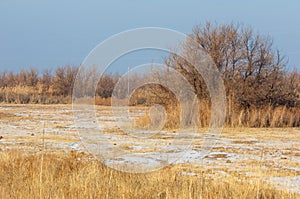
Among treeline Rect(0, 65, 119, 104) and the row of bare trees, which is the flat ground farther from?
treeline Rect(0, 65, 119, 104)

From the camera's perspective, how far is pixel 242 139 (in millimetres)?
17625

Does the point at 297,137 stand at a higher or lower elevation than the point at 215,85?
lower

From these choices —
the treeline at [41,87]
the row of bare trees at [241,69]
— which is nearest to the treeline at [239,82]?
the row of bare trees at [241,69]

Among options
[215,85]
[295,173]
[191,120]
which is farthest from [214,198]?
[215,85]

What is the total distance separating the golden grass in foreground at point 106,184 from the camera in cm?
759

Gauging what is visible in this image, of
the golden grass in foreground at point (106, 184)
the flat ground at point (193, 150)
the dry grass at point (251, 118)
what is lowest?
the golden grass in foreground at point (106, 184)

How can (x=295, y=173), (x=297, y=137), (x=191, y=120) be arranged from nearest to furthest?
(x=295, y=173)
(x=297, y=137)
(x=191, y=120)

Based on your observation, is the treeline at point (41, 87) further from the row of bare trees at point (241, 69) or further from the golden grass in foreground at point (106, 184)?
the golden grass in foreground at point (106, 184)

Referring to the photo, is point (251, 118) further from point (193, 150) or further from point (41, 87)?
point (41, 87)

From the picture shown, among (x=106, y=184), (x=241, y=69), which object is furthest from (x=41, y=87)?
(x=106, y=184)

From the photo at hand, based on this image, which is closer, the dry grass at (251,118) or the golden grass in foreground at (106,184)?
the golden grass in foreground at (106,184)

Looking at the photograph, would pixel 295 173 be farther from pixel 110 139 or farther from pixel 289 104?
pixel 289 104

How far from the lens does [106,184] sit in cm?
809

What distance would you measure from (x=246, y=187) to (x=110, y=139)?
30.9 feet
